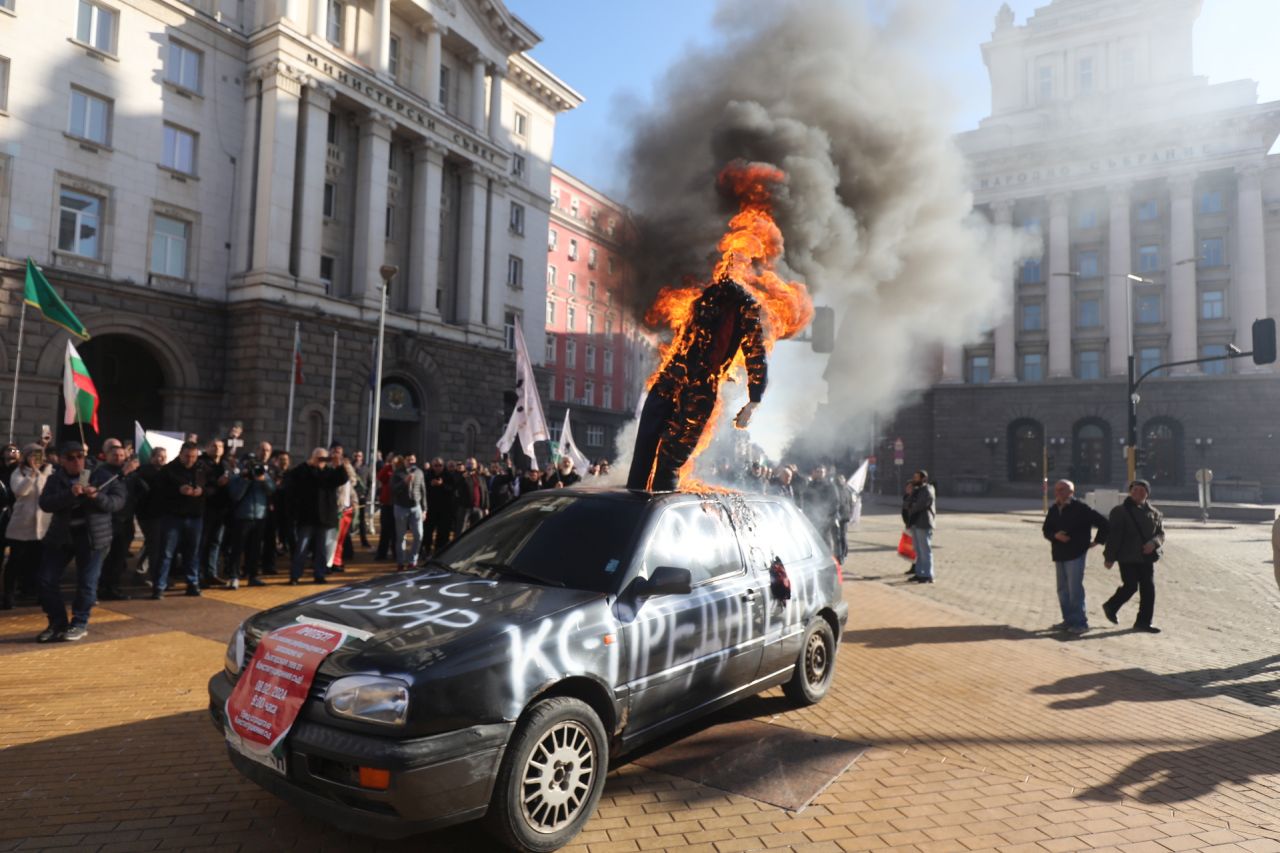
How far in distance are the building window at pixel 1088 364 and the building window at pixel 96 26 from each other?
4814cm

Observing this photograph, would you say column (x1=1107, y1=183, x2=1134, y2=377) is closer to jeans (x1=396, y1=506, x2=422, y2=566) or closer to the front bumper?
jeans (x1=396, y1=506, x2=422, y2=566)

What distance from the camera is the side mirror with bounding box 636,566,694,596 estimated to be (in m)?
3.94

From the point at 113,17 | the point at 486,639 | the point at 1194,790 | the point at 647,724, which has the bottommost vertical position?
the point at 1194,790

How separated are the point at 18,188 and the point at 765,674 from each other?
950 inches

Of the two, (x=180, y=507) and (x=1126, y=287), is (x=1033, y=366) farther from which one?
(x=180, y=507)

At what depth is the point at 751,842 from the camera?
11.8 ft

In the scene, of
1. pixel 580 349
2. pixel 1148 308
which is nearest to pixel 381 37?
pixel 580 349

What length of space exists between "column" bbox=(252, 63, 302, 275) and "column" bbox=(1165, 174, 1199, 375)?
148 ft

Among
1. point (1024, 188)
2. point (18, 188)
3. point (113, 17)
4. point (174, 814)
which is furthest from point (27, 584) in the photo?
point (1024, 188)

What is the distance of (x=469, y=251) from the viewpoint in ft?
107

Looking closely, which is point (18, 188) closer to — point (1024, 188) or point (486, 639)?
point (486, 639)

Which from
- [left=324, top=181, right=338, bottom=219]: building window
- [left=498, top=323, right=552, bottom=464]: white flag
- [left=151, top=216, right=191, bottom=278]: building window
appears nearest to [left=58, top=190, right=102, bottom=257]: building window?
[left=151, top=216, right=191, bottom=278]: building window

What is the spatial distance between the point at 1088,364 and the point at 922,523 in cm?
3969

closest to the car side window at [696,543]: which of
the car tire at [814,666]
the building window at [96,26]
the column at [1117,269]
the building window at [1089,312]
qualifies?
the car tire at [814,666]
